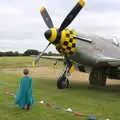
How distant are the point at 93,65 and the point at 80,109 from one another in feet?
19.1

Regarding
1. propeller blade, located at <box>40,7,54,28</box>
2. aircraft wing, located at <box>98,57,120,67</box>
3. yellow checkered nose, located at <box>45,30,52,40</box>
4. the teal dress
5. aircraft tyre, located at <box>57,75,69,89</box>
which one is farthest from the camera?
aircraft tyre, located at <box>57,75,69,89</box>

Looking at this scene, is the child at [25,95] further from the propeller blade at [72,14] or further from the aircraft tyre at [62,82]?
the aircraft tyre at [62,82]

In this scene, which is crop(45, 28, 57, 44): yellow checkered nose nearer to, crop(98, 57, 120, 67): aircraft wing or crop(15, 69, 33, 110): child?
crop(98, 57, 120, 67): aircraft wing

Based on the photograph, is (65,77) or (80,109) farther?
(65,77)

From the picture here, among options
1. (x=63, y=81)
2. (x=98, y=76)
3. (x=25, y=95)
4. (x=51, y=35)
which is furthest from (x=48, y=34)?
(x=25, y=95)

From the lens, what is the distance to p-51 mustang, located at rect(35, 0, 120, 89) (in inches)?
563

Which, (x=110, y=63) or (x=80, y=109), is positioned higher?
(x=110, y=63)

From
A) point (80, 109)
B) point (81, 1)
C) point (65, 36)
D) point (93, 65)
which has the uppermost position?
point (81, 1)

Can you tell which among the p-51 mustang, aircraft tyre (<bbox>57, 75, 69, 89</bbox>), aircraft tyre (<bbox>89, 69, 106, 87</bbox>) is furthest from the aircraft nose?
aircraft tyre (<bbox>89, 69, 106, 87</bbox>)

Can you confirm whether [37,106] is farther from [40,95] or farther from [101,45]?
[101,45]

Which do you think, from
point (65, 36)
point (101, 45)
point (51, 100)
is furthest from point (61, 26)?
point (51, 100)

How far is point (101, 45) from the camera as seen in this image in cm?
1595

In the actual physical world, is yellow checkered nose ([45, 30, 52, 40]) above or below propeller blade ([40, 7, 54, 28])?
below

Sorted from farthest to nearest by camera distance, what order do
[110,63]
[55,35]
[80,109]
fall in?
1. [110,63]
2. [55,35]
3. [80,109]
